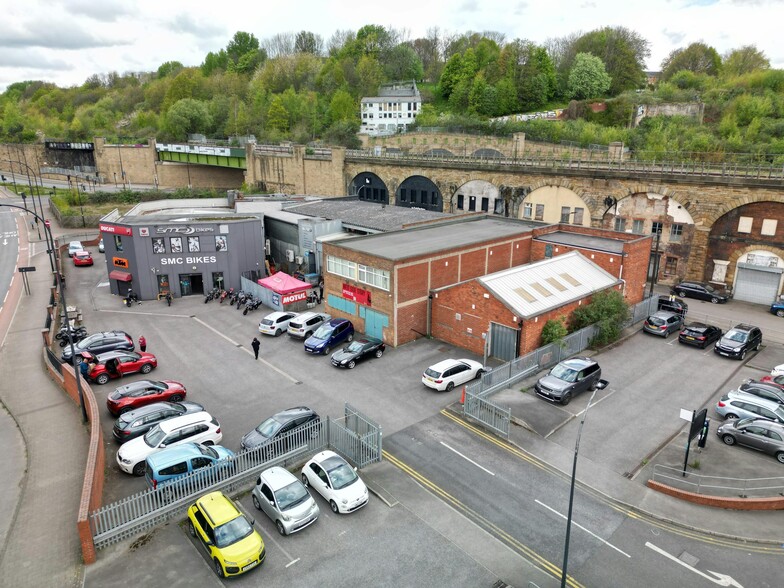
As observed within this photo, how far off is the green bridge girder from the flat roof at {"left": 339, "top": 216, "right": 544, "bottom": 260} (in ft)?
158

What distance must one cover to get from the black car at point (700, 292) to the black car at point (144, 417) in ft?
110

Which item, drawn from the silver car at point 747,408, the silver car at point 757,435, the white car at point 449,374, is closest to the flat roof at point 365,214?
the white car at point 449,374

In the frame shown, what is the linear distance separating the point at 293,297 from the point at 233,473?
1813 cm

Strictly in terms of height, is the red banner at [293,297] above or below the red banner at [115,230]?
below

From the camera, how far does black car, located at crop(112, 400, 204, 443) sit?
18.6 meters

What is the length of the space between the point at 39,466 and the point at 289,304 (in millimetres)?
17791

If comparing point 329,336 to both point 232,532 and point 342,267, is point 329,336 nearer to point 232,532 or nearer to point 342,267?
point 342,267

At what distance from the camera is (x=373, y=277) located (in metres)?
28.6

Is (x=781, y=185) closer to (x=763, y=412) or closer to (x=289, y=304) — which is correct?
(x=763, y=412)

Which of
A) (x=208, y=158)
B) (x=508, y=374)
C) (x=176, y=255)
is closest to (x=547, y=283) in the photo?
(x=508, y=374)

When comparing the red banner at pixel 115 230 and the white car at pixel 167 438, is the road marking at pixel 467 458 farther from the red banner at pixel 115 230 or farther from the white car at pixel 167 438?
the red banner at pixel 115 230

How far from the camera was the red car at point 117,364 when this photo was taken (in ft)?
78.5

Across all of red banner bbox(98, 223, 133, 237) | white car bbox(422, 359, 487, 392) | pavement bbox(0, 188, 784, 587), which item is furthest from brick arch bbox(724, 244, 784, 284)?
red banner bbox(98, 223, 133, 237)

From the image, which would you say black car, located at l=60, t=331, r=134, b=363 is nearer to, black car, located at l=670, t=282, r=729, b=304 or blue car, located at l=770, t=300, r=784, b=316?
black car, located at l=670, t=282, r=729, b=304
